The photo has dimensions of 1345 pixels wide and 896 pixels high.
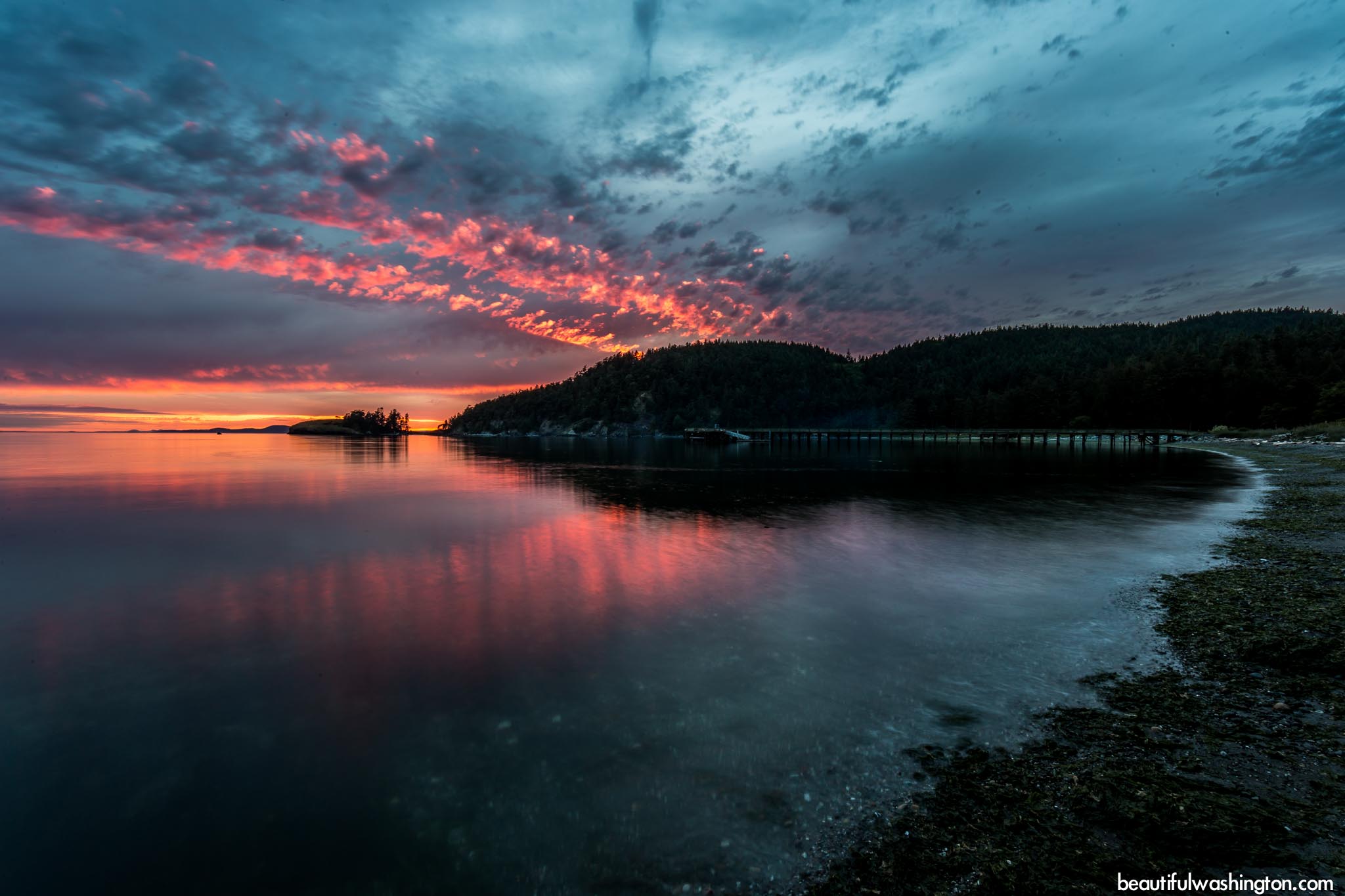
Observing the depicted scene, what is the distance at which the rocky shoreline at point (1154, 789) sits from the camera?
497cm

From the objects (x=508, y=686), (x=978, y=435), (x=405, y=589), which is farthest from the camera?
(x=978, y=435)

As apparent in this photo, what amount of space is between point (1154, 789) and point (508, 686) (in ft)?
27.1

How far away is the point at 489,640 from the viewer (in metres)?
11.5

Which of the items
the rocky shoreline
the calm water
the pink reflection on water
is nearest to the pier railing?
the calm water

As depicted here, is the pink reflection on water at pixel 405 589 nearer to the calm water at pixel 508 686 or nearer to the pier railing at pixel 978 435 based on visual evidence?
the calm water at pixel 508 686

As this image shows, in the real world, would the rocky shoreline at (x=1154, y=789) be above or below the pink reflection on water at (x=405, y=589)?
above

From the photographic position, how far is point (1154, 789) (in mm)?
5895

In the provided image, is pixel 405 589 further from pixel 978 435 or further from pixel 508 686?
pixel 978 435

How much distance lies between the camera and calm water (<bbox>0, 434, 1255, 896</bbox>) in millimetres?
5625

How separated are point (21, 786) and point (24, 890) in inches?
86.2

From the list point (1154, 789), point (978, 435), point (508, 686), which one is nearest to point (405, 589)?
point (508, 686)

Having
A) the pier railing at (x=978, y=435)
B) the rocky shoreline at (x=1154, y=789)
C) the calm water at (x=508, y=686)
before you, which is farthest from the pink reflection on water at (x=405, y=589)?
the pier railing at (x=978, y=435)

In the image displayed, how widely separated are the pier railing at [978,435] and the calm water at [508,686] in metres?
98.6

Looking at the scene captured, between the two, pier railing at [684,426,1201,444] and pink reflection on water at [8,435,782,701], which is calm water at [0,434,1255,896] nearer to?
pink reflection on water at [8,435,782,701]
